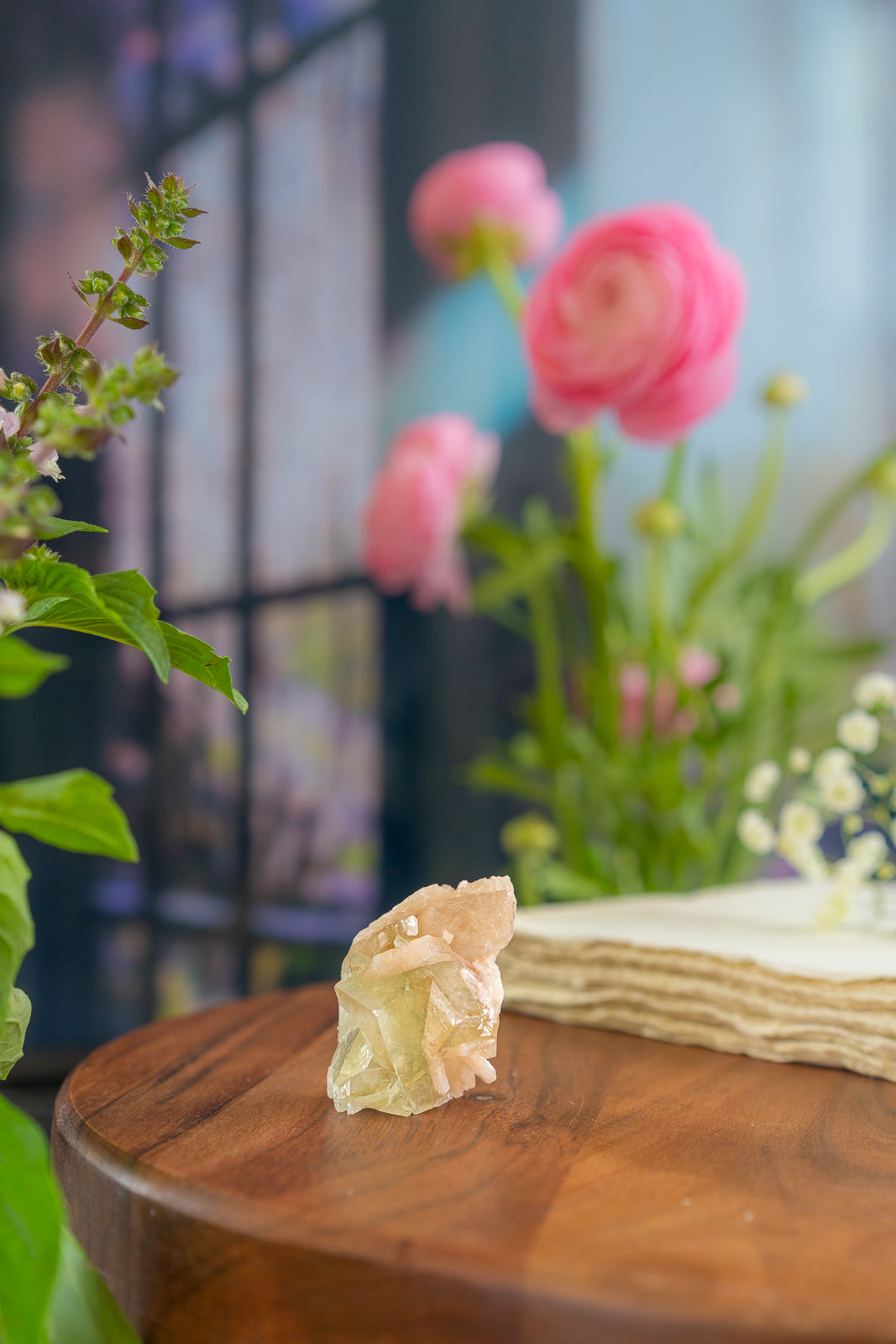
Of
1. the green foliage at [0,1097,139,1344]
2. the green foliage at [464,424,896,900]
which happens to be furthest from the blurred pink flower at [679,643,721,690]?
the green foliage at [0,1097,139,1344]

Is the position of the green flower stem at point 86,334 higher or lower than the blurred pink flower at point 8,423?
higher

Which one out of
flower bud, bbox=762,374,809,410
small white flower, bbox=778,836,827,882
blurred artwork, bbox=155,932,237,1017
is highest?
flower bud, bbox=762,374,809,410

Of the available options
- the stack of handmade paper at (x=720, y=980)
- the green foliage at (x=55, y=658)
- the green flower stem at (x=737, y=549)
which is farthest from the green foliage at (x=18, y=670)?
the green flower stem at (x=737, y=549)

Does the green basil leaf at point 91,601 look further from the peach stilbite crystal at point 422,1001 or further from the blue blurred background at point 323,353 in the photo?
the blue blurred background at point 323,353

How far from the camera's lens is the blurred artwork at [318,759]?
1.31 metres

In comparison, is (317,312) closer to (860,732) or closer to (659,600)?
(659,600)

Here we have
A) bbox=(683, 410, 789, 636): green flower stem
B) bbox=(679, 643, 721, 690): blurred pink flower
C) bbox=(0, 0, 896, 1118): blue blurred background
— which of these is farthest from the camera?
bbox=(0, 0, 896, 1118): blue blurred background

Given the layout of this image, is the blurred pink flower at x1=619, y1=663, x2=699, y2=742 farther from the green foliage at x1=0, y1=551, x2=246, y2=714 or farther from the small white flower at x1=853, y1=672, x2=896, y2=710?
the green foliage at x1=0, y1=551, x2=246, y2=714

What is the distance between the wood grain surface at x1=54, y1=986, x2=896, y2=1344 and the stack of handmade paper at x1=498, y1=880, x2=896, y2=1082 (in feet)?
0.09

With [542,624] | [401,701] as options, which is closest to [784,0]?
[542,624]

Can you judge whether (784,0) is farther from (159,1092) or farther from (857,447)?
(159,1092)

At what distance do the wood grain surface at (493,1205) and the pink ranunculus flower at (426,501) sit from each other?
64 centimetres

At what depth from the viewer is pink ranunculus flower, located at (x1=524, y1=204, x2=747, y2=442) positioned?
2.88ft

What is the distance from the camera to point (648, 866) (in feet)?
3.42
